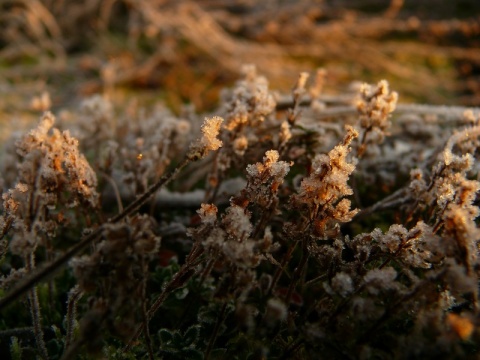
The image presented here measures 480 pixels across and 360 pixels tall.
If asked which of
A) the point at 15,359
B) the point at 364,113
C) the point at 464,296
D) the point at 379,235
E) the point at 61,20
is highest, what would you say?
the point at 61,20

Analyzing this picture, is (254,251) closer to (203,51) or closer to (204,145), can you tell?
(204,145)

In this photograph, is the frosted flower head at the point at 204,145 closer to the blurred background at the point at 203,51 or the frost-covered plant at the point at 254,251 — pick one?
the frost-covered plant at the point at 254,251

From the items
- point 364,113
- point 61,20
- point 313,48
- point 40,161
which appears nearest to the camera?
point 40,161

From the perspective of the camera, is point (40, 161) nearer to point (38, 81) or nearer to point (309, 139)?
point (309, 139)

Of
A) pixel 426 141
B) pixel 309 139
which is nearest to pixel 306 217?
pixel 309 139

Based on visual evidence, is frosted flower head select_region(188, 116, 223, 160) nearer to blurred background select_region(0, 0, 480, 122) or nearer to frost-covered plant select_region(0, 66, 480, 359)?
frost-covered plant select_region(0, 66, 480, 359)

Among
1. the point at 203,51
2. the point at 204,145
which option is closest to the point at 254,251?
the point at 204,145

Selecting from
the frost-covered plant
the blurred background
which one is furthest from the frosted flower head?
the blurred background
